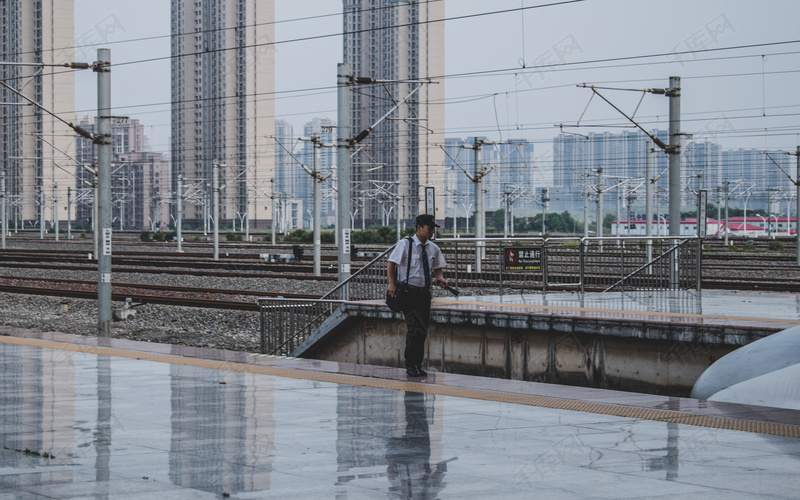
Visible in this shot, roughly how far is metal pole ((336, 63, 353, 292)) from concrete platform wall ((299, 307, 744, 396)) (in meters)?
3.82

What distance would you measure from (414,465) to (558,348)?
7.17 metres

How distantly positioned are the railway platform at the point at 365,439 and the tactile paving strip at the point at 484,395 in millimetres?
30

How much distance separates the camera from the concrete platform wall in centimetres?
1161

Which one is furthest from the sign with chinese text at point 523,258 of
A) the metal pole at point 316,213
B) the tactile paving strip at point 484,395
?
the metal pole at point 316,213

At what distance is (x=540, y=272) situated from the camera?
17984 millimetres

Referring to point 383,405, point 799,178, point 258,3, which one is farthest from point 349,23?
point 383,405

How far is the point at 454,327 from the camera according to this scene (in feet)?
47.2

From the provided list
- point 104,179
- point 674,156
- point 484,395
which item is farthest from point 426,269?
point 674,156

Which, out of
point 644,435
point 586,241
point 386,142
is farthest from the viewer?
point 386,142

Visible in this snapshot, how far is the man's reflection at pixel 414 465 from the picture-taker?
5402 mm

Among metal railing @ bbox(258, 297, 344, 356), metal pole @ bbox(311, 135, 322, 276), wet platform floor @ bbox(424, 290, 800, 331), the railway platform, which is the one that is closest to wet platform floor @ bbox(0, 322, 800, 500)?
the railway platform

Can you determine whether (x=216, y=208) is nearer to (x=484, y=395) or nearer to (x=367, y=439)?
(x=484, y=395)

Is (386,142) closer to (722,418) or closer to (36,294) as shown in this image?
(36,294)

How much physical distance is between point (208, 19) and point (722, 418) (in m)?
142
